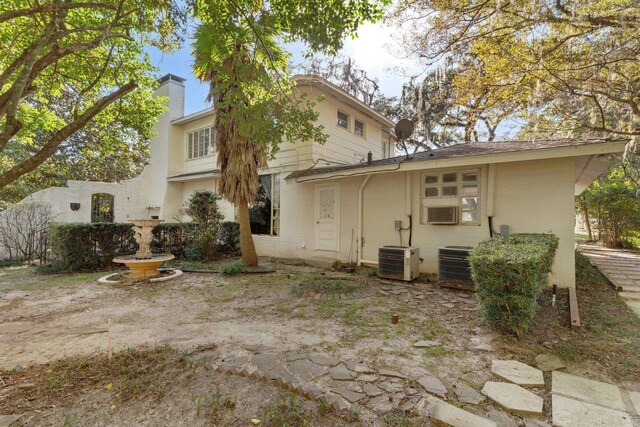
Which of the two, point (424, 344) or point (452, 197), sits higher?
point (452, 197)

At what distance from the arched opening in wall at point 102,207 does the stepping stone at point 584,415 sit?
14.9m

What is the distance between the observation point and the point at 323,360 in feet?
9.59

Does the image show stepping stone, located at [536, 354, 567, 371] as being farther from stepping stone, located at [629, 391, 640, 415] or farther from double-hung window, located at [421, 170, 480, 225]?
double-hung window, located at [421, 170, 480, 225]

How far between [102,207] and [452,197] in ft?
44.6

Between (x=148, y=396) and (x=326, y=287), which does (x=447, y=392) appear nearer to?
(x=148, y=396)

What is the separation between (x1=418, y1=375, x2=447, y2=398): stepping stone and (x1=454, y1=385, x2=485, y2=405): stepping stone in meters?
0.11

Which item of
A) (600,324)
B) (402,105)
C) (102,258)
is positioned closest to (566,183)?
(600,324)

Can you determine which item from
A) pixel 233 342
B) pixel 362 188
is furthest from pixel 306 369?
pixel 362 188

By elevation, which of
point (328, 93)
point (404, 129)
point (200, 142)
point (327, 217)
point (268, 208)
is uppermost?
point (328, 93)

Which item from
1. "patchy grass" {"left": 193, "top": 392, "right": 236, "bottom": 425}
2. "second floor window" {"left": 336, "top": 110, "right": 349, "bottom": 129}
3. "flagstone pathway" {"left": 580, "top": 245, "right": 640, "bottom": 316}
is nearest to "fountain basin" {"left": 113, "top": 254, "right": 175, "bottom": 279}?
"patchy grass" {"left": 193, "top": 392, "right": 236, "bottom": 425}

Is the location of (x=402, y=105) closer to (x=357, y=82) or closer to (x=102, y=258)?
(x=357, y=82)

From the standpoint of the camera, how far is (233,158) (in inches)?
299

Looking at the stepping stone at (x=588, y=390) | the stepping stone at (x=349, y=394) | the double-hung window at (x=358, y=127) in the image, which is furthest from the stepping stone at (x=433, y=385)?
the double-hung window at (x=358, y=127)

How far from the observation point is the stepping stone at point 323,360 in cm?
286
